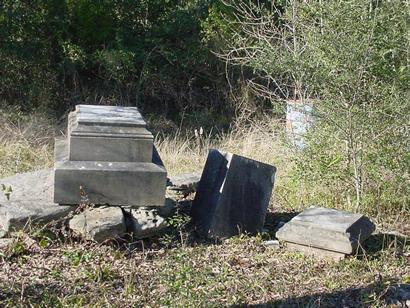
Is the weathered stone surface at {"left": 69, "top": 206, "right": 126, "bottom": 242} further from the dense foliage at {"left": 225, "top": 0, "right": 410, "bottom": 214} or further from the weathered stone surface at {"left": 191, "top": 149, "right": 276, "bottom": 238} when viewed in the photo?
the dense foliage at {"left": 225, "top": 0, "right": 410, "bottom": 214}

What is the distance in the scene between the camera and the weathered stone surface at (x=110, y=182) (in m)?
5.62

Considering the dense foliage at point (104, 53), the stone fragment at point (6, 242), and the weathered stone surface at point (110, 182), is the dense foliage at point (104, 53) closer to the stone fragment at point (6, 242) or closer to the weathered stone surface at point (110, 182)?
the weathered stone surface at point (110, 182)

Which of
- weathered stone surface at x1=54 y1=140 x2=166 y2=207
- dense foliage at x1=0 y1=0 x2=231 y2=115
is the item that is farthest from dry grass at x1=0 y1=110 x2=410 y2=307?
dense foliage at x1=0 y1=0 x2=231 y2=115

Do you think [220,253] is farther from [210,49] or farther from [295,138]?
[210,49]

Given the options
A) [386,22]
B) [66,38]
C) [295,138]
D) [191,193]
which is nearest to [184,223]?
[191,193]

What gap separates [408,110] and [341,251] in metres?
1.89

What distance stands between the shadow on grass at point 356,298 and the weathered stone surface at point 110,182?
4.70 ft

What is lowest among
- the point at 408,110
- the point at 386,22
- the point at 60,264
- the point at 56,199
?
the point at 60,264

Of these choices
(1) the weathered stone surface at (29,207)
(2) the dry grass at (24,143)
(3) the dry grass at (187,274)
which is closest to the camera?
(3) the dry grass at (187,274)

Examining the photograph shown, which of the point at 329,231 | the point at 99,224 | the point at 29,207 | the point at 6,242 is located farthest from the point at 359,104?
the point at 6,242

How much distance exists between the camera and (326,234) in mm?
5742

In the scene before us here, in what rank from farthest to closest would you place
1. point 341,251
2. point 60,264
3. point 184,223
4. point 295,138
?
point 295,138 → point 184,223 → point 341,251 → point 60,264

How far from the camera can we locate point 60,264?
209 inches

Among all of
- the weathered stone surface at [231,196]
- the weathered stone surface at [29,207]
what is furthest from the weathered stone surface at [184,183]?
the weathered stone surface at [29,207]
